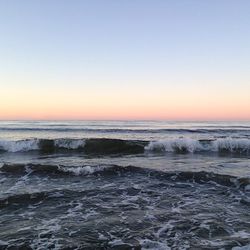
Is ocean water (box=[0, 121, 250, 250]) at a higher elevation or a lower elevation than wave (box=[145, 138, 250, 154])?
lower

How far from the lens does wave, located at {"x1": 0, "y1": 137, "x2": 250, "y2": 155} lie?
22.7 m

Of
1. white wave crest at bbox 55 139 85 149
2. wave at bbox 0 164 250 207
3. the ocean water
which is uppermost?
white wave crest at bbox 55 139 85 149

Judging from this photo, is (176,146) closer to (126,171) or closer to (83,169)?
(126,171)

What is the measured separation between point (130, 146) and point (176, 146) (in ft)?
10.8

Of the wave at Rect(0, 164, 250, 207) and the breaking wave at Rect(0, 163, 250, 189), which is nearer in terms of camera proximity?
the wave at Rect(0, 164, 250, 207)

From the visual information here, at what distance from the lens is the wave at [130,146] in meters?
22.7

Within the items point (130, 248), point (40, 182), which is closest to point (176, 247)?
point (130, 248)

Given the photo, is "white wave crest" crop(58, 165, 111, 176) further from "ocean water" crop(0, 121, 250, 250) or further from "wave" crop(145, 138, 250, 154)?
"wave" crop(145, 138, 250, 154)

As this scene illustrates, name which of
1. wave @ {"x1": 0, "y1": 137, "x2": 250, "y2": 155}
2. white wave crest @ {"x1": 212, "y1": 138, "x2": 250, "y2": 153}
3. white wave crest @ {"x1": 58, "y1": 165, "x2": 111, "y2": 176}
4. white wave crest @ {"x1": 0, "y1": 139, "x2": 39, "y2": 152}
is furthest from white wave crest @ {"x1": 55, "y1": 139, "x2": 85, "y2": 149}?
white wave crest @ {"x1": 58, "y1": 165, "x2": 111, "y2": 176}

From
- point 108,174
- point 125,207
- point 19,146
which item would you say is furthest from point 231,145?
point 125,207

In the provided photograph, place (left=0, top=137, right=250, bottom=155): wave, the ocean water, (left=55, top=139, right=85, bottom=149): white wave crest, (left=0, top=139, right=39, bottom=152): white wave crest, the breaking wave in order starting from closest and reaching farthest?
the ocean water → the breaking wave → (left=0, top=137, right=250, bottom=155): wave → (left=0, top=139, right=39, bottom=152): white wave crest → (left=55, top=139, right=85, bottom=149): white wave crest

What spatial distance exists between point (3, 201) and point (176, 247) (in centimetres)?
524

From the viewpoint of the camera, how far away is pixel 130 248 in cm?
608

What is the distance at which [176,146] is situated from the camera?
2303cm
